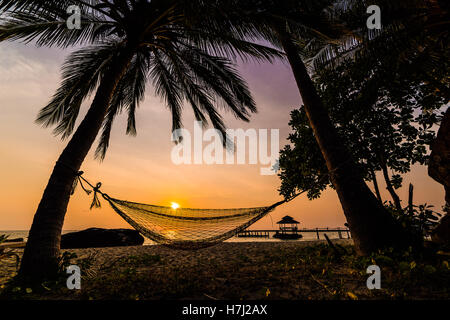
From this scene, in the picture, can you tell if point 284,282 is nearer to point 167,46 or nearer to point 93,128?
point 93,128

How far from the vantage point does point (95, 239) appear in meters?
6.64

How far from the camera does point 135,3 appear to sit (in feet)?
9.33

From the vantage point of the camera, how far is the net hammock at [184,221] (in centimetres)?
254

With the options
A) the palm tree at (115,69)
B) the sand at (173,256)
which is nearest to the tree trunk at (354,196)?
the palm tree at (115,69)

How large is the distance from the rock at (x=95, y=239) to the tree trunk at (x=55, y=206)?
5.26 meters

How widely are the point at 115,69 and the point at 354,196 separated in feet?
11.5

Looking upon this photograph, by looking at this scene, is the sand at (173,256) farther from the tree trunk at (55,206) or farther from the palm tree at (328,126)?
the palm tree at (328,126)

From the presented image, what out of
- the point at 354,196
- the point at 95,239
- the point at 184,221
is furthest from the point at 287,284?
the point at 95,239

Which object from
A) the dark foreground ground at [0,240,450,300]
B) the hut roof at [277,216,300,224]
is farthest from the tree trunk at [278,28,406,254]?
the hut roof at [277,216,300,224]

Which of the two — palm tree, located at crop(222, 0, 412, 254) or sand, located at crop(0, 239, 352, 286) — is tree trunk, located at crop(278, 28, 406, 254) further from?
sand, located at crop(0, 239, 352, 286)

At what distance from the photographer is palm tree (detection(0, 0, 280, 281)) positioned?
2.16m

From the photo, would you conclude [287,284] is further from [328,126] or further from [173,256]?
[173,256]
